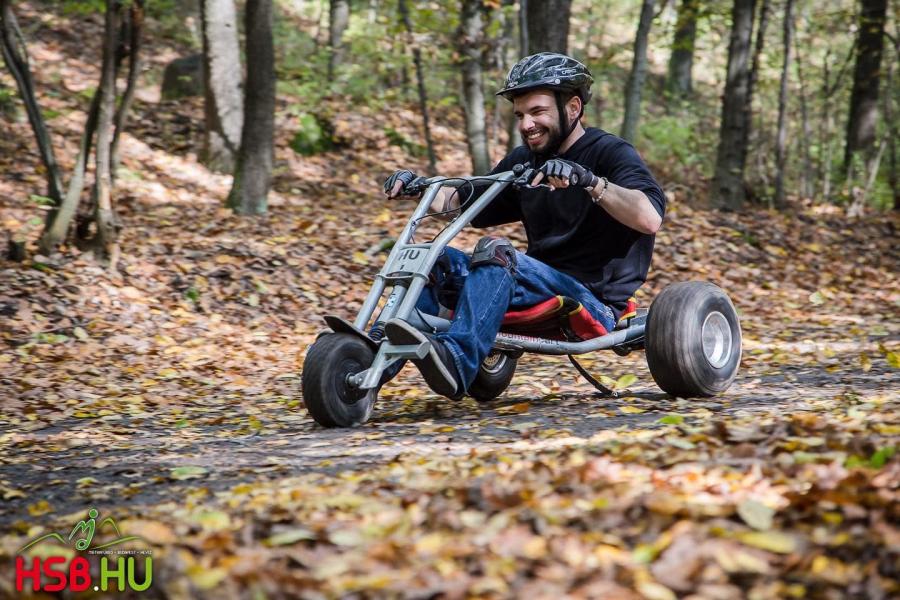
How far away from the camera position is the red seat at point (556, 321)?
501cm

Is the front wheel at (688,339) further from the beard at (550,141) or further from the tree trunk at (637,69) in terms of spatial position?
the tree trunk at (637,69)

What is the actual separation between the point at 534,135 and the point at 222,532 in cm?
332

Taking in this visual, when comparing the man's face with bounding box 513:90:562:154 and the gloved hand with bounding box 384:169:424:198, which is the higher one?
the man's face with bounding box 513:90:562:154

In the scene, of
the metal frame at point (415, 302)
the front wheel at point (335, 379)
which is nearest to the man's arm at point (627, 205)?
the metal frame at point (415, 302)

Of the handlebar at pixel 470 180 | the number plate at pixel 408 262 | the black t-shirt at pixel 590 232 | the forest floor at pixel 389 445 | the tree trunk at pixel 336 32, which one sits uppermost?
the tree trunk at pixel 336 32

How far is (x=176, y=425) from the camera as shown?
17.3 ft

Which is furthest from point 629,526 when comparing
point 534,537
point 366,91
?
point 366,91

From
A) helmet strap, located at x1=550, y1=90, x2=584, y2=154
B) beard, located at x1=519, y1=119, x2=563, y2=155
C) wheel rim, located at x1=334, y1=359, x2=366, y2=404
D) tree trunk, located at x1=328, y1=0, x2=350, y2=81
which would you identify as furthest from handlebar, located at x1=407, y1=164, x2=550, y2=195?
tree trunk, located at x1=328, y1=0, x2=350, y2=81

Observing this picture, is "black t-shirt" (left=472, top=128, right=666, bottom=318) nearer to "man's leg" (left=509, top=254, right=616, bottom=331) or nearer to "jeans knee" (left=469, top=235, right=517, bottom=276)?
"man's leg" (left=509, top=254, right=616, bottom=331)

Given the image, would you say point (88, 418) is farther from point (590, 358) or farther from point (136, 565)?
point (590, 358)

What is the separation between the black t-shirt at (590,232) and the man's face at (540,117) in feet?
0.45

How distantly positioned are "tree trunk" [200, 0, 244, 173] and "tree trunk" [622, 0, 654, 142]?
5668mm

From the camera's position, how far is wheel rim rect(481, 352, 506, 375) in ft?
18.8

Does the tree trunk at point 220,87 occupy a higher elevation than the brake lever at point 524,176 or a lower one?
higher
